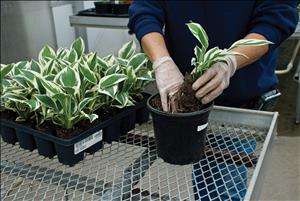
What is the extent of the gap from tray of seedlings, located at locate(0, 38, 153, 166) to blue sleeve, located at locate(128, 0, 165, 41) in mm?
83

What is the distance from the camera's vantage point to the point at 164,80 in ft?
2.95

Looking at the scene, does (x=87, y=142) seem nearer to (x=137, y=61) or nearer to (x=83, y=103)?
(x=83, y=103)

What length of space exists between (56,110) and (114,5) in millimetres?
1576

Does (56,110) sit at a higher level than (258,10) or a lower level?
lower

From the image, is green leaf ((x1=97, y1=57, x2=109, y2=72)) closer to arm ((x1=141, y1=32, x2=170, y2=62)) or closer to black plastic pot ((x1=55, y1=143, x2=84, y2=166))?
arm ((x1=141, y1=32, x2=170, y2=62))

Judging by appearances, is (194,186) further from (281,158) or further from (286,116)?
(286,116)

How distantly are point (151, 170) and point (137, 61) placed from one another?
12.5 inches

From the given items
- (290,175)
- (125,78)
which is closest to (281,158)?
(290,175)

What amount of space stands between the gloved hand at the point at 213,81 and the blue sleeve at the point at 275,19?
0.14 metres

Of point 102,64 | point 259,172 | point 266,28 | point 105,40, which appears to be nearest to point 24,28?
point 105,40

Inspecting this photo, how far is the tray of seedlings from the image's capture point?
33.0 inches

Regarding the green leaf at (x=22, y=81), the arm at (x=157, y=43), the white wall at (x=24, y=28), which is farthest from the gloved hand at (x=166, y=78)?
the white wall at (x=24, y=28)

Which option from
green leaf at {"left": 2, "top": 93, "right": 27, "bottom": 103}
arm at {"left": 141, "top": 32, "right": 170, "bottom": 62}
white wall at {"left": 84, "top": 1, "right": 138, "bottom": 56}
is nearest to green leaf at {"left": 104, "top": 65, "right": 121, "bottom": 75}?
arm at {"left": 141, "top": 32, "right": 170, "bottom": 62}

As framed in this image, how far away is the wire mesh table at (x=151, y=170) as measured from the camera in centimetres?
78
